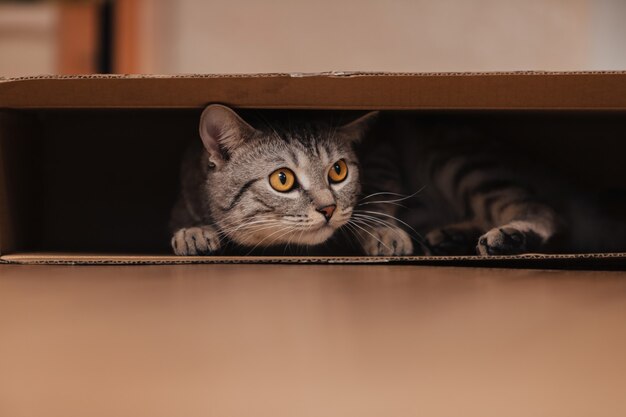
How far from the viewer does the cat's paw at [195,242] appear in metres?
1.09

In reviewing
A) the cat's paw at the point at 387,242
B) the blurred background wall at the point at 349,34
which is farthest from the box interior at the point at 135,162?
the blurred background wall at the point at 349,34

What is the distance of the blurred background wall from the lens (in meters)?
2.18

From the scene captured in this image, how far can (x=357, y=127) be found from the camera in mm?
1242

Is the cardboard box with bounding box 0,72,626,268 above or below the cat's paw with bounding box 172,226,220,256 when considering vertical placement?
above

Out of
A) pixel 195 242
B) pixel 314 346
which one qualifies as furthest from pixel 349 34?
pixel 314 346

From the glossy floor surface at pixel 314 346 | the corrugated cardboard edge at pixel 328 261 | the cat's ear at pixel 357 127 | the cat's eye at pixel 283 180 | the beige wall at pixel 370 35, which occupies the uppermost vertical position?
the beige wall at pixel 370 35

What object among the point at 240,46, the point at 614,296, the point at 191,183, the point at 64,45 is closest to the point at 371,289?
the point at 614,296

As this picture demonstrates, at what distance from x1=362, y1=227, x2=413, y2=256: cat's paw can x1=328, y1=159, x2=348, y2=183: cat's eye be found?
12cm

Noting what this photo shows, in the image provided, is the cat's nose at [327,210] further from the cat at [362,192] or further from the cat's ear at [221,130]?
the cat's ear at [221,130]

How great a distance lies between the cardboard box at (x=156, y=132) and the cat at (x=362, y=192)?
3.6 inches

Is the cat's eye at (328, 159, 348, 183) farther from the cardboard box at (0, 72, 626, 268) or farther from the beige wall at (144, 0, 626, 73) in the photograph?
the beige wall at (144, 0, 626, 73)

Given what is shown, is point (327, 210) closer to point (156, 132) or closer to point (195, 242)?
point (195, 242)

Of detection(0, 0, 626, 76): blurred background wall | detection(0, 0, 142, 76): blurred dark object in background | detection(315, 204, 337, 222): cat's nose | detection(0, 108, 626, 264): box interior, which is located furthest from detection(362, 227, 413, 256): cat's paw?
detection(0, 0, 142, 76): blurred dark object in background

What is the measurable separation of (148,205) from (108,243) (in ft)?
0.47
